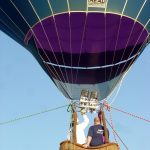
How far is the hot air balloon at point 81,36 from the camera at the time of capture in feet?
35.0

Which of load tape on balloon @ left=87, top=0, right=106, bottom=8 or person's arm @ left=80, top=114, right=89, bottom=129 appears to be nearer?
person's arm @ left=80, top=114, right=89, bottom=129

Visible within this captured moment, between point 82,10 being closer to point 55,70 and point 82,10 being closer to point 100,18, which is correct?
point 100,18

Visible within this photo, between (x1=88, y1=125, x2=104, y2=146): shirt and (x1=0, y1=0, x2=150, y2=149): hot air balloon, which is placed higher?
(x1=0, y1=0, x2=150, y2=149): hot air balloon

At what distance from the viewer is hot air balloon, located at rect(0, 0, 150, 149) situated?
10680 mm

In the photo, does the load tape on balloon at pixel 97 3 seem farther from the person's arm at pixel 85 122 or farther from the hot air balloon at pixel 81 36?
the person's arm at pixel 85 122

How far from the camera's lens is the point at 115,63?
11953 mm

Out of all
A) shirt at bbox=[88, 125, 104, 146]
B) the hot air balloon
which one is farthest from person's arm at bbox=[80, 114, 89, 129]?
the hot air balloon

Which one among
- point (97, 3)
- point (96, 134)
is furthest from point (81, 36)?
point (96, 134)

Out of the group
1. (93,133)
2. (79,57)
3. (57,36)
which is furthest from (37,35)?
(93,133)

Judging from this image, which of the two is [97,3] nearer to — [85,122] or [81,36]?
[81,36]

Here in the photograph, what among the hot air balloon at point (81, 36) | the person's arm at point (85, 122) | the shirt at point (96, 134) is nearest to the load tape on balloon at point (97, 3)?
the hot air balloon at point (81, 36)

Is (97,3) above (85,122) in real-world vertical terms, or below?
above

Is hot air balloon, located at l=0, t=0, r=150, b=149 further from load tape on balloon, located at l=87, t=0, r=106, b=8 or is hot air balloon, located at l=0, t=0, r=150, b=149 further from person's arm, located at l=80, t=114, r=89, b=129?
person's arm, located at l=80, t=114, r=89, b=129

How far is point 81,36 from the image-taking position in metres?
11.0
